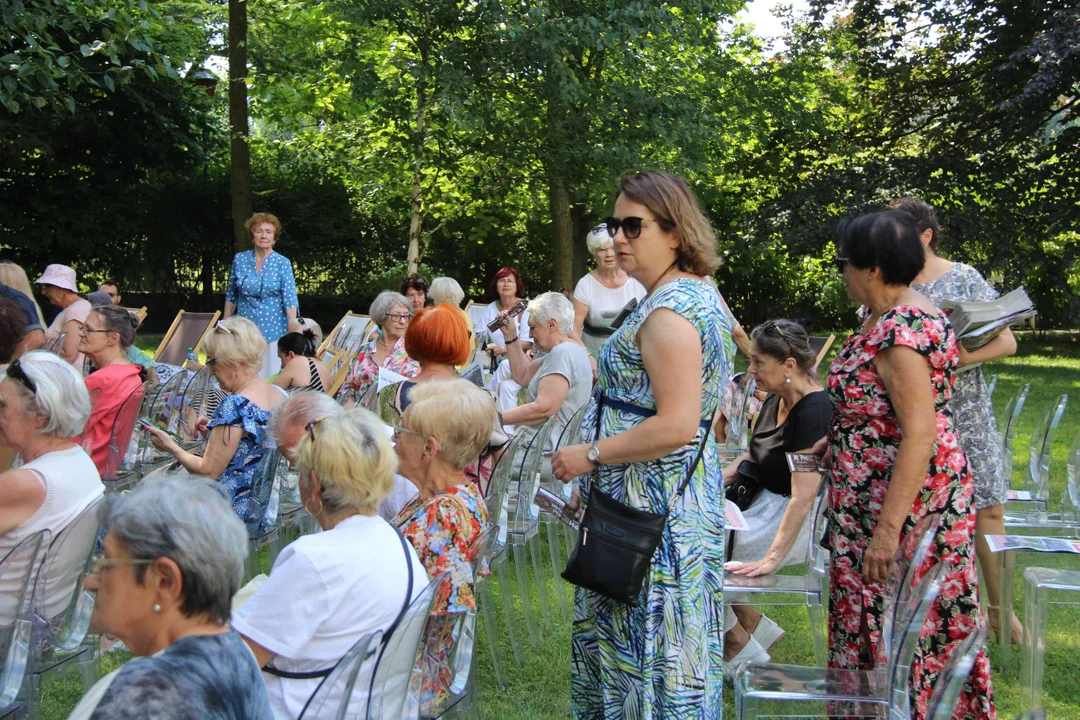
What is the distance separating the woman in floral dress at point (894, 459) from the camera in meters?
2.94

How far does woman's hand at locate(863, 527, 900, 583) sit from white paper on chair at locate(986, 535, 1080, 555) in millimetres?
850

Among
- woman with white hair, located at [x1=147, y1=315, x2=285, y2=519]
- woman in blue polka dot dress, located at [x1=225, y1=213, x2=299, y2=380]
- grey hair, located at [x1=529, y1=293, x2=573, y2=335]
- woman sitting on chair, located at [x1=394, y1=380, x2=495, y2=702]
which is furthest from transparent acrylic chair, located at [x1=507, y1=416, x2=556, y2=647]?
woman in blue polka dot dress, located at [x1=225, y1=213, x2=299, y2=380]

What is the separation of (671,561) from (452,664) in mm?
728

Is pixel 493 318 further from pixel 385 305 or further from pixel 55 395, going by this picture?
pixel 55 395

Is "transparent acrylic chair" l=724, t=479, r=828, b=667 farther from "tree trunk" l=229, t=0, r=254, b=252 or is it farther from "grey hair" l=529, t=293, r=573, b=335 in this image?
"tree trunk" l=229, t=0, r=254, b=252

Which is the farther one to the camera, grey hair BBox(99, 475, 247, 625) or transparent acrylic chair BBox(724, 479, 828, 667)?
transparent acrylic chair BBox(724, 479, 828, 667)

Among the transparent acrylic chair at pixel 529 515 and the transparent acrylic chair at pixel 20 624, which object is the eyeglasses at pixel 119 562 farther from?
the transparent acrylic chair at pixel 529 515

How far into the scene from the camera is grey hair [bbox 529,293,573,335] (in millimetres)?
5676

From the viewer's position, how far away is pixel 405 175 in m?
14.7

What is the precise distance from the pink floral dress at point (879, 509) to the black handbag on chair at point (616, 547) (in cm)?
57

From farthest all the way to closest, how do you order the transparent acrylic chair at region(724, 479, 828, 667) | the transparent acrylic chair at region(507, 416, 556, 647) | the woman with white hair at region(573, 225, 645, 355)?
the woman with white hair at region(573, 225, 645, 355) → the transparent acrylic chair at region(507, 416, 556, 647) → the transparent acrylic chair at region(724, 479, 828, 667)

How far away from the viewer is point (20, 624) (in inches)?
123

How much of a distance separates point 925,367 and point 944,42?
56.1ft

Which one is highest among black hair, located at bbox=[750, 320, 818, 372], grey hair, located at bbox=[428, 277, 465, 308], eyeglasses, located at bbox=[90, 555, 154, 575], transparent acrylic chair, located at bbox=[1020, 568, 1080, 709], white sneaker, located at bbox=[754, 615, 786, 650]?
grey hair, located at bbox=[428, 277, 465, 308]
